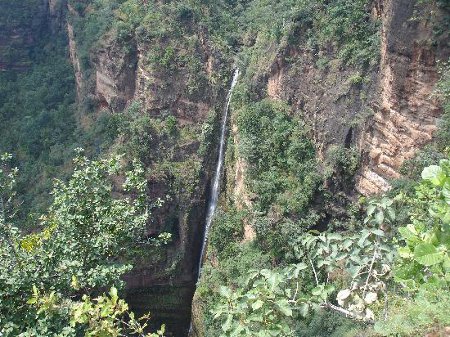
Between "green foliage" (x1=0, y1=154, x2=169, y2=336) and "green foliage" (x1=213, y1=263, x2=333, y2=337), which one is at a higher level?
"green foliage" (x1=213, y1=263, x2=333, y2=337)

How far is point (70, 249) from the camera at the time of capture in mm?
5418

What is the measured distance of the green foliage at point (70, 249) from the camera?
4754 mm

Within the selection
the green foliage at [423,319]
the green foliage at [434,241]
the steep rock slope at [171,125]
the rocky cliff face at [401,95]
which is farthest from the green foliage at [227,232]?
the green foliage at [434,241]

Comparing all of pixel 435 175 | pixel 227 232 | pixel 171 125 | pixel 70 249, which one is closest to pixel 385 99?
pixel 227 232

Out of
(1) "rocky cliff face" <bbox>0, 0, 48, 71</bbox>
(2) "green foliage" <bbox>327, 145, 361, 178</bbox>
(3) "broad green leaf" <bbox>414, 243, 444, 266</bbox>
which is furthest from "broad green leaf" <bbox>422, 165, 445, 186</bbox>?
(1) "rocky cliff face" <bbox>0, 0, 48, 71</bbox>

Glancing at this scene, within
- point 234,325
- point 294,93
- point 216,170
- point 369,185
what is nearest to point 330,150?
point 369,185

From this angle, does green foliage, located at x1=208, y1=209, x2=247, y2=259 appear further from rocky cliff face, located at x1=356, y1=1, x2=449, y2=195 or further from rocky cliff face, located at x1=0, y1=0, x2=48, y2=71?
rocky cliff face, located at x1=0, y1=0, x2=48, y2=71

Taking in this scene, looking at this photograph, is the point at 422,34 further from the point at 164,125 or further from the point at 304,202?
the point at 164,125

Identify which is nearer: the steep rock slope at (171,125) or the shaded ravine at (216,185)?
the shaded ravine at (216,185)

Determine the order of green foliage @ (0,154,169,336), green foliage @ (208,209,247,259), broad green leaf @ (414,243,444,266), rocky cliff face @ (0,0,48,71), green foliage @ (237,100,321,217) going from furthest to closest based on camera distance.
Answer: rocky cliff face @ (0,0,48,71), green foliage @ (208,209,247,259), green foliage @ (237,100,321,217), green foliage @ (0,154,169,336), broad green leaf @ (414,243,444,266)

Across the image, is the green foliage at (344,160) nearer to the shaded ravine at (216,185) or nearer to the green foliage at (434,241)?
the shaded ravine at (216,185)

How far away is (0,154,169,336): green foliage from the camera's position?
4.75 metres

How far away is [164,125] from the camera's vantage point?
58.1ft

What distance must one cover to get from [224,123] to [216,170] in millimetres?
2047
